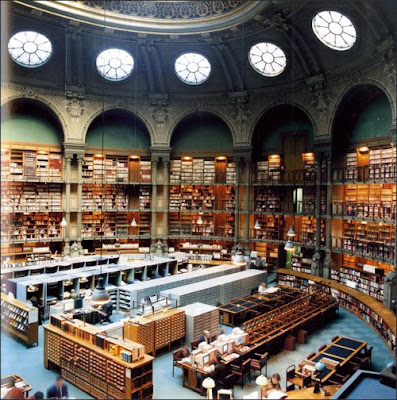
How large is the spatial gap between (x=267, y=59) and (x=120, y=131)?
8258 mm

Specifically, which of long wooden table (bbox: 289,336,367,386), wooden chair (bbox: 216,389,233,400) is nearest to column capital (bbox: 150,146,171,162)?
long wooden table (bbox: 289,336,367,386)

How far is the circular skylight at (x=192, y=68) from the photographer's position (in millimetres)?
19219

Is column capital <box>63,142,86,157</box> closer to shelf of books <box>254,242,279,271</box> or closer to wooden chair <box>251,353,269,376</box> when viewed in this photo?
shelf of books <box>254,242,279,271</box>

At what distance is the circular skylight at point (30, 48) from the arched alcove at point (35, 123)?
1.72 metres

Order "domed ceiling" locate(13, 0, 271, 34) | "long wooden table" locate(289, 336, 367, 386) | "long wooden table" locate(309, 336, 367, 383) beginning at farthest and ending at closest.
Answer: "domed ceiling" locate(13, 0, 271, 34) < "long wooden table" locate(309, 336, 367, 383) < "long wooden table" locate(289, 336, 367, 386)

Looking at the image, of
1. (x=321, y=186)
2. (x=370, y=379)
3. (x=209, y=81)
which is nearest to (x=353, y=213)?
(x=321, y=186)

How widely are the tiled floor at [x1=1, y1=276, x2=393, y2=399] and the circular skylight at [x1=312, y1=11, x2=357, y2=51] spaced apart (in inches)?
399

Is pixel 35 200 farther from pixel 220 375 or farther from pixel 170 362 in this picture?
pixel 220 375

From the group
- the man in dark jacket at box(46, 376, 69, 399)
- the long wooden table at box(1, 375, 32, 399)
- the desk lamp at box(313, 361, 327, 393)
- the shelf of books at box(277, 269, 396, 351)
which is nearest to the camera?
the man in dark jacket at box(46, 376, 69, 399)

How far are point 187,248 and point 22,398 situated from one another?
1354cm

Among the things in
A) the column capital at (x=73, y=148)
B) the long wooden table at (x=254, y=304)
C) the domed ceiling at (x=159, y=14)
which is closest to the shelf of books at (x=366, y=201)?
the long wooden table at (x=254, y=304)

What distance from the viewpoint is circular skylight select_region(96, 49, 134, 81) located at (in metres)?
18.7

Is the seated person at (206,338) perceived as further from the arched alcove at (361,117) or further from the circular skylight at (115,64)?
the circular skylight at (115,64)

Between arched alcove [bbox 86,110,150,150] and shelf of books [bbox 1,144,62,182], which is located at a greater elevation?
arched alcove [bbox 86,110,150,150]
